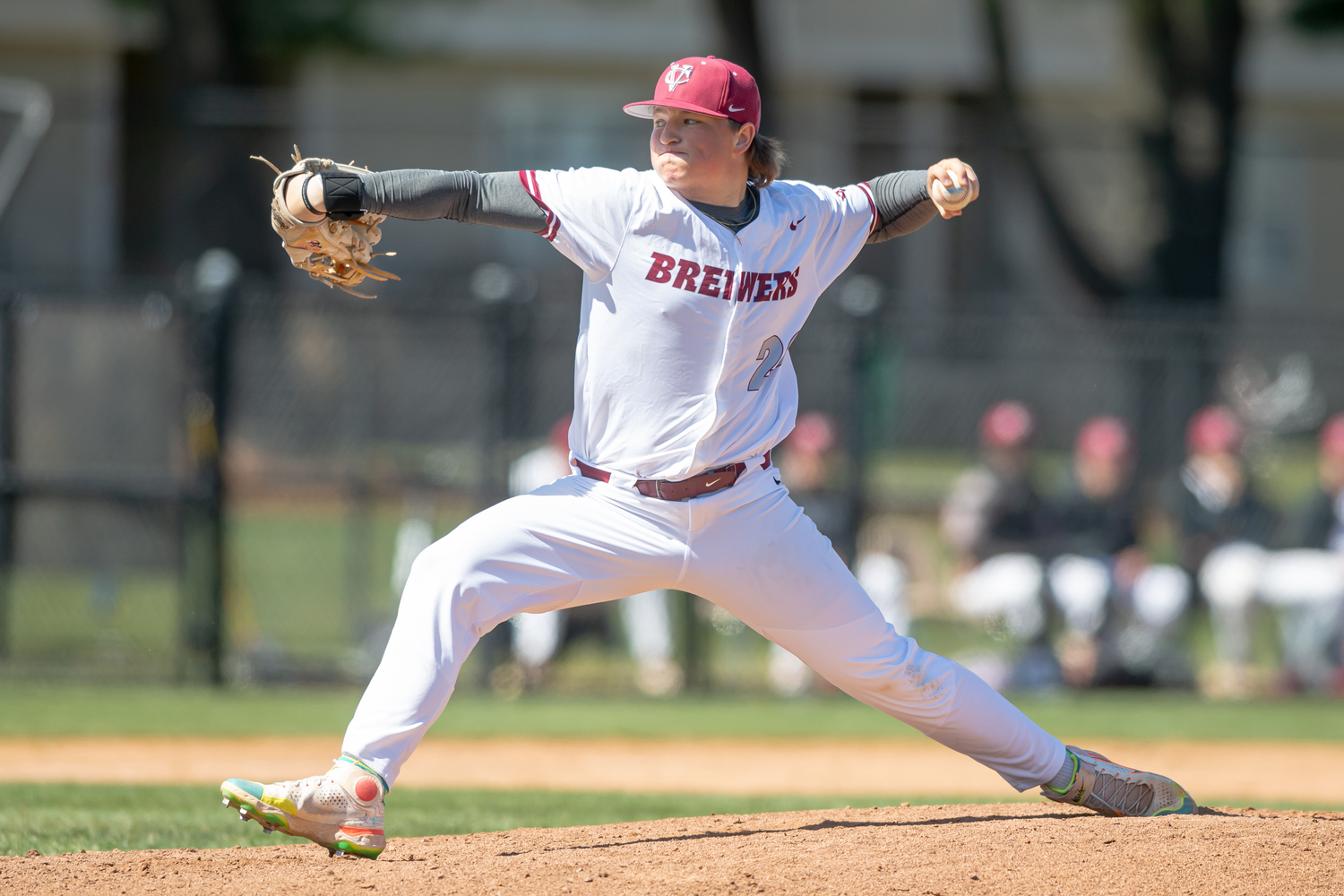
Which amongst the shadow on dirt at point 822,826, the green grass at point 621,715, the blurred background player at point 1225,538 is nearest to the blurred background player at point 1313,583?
the blurred background player at point 1225,538

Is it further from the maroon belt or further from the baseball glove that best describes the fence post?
the maroon belt

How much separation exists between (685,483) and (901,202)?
3.57ft

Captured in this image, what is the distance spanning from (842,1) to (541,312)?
14103 mm

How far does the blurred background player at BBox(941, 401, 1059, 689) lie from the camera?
9.52 m

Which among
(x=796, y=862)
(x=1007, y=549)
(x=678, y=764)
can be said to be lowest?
(x=678, y=764)

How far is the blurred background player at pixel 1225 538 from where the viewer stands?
9867mm

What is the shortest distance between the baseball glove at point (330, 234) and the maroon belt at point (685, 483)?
2.49 ft

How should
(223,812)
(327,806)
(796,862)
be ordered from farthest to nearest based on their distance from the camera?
(223,812), (796,862), (327,806)

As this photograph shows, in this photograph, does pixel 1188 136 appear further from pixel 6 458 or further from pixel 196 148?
pixel 6 458

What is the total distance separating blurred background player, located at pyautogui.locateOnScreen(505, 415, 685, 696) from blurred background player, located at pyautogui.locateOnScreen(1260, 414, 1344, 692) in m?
4.08

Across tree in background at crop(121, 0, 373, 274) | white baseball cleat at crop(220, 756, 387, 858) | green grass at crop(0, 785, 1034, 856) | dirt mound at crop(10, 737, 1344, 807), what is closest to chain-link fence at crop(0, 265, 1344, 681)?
dirt mound at crop(10, 737, 1344, 807)

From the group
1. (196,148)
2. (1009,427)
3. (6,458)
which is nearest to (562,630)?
(1009,427)

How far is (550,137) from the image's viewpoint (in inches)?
736

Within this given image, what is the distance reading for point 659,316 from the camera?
3809mm
